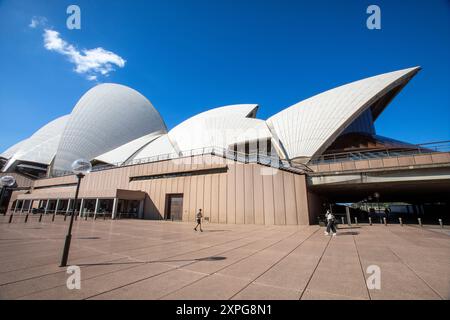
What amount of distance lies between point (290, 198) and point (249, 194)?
12.5 feet

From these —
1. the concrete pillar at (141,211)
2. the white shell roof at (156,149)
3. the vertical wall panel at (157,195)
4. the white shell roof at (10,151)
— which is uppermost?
the white shell roof at (10,151)

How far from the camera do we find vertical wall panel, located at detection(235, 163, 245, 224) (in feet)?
60.5

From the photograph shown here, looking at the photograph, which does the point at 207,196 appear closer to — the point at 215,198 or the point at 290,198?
the point at 215,198

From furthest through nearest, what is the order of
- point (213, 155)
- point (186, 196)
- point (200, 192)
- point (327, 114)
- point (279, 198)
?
point (327, 114) → point (186, 196) → point (200, 192) → point (213, 155) → point (279, 198)

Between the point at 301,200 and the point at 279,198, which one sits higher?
the point at 279,198

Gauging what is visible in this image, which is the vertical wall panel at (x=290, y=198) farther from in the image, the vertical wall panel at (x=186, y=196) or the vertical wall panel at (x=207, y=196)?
the vertical wall panel at (x=186, y=196)

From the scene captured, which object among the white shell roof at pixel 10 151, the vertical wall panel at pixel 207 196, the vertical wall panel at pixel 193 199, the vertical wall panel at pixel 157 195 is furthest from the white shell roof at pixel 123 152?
the white shell roof at pixel 10 151

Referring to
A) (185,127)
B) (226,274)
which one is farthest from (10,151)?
(226,274)

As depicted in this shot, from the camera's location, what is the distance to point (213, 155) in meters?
21.3

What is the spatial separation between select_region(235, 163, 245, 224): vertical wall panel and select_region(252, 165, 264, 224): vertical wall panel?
1.23 meters

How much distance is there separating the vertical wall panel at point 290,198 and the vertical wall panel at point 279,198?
0.28 meters

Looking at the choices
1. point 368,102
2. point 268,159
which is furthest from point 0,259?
point 368,102

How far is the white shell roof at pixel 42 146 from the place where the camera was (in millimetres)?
49344

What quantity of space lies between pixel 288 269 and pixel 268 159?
14634 millimetres
